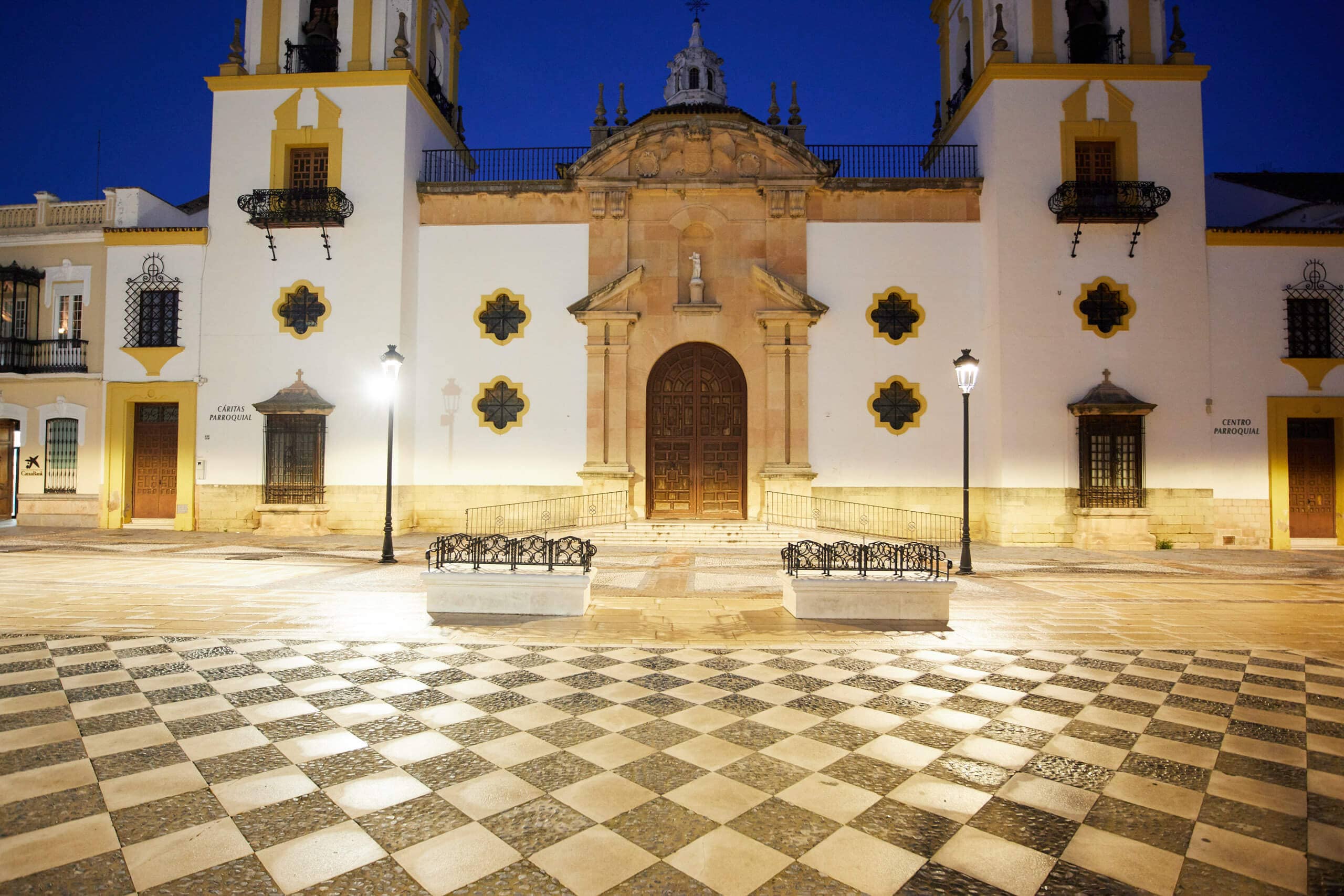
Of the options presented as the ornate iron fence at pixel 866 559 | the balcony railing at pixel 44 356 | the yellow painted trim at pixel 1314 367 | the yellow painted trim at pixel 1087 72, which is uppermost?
the yellow painted trim at pixel 1087 72

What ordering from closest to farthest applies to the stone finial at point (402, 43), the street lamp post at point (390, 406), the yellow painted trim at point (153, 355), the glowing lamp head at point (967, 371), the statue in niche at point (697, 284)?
the glowing lamp head at point (967, 371) → the street lamp post at point (390, 406) → the stone finial at point (402, 43) → the statue in niche at point (697, 284) → the yellow painted trim at point (153, 355)

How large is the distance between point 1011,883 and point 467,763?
269 centimetres

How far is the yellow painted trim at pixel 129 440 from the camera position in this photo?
1789 cm

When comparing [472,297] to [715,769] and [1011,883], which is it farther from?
[1011,883]

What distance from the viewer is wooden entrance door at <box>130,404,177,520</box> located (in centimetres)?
1838

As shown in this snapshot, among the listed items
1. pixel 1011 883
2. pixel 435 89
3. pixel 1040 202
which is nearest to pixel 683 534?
pixel 1040 202

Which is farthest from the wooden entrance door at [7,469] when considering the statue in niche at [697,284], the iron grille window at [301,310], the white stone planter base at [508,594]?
the white stone planter base at [508,594]

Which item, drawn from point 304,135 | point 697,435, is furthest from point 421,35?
point 697,435

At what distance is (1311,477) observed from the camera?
17.2 meters

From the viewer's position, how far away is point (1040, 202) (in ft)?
56.3

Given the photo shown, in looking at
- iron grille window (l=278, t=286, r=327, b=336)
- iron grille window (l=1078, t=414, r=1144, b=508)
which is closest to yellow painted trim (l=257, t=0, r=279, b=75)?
iron grille window (l=278, t=286, r=327, b=336)

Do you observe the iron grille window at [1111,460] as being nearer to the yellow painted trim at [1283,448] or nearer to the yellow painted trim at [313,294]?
the yellow painted trim at [1283,448]

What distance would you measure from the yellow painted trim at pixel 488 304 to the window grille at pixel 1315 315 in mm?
18391

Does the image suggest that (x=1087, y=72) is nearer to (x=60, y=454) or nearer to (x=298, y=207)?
(x=298, y=207)
